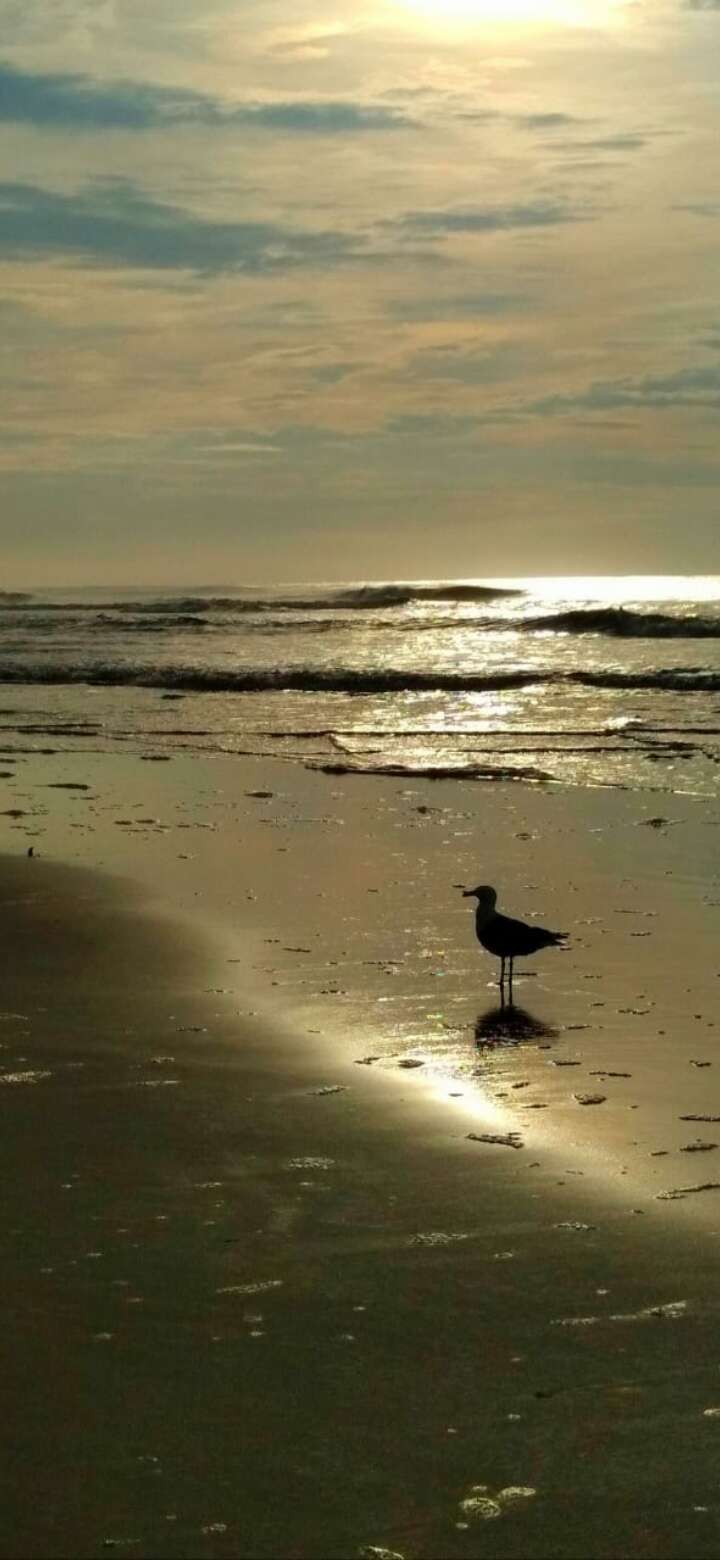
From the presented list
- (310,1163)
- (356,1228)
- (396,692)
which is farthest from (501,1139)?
(396,692)

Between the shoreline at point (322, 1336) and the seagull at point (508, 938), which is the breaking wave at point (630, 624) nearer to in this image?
the seagull at point (508, 938)

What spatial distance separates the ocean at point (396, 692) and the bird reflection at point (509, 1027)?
883 cm

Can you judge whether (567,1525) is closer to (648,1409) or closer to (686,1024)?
(648,1409)

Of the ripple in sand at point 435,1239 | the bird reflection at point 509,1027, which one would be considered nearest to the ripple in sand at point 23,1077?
the bird reflection at point 509,1027

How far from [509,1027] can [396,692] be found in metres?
24.3

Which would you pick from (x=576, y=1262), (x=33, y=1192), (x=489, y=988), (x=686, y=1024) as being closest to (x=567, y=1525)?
(x=576, y=1262)

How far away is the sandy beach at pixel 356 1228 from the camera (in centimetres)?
397

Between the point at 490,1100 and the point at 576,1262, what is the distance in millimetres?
1785

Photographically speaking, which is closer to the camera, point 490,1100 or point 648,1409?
point 648,1409

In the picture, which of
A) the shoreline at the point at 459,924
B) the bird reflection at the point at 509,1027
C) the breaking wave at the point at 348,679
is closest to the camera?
the shoreline at the point at 459,924

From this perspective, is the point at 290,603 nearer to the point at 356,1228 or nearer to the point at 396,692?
the point at 396,692

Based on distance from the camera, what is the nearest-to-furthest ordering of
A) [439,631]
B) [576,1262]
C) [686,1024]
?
[576,1262]
[686,1024]
[439,631]

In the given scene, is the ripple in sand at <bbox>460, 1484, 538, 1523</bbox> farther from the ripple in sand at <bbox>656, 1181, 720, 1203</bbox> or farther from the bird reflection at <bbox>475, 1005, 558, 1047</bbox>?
the bird reflection at <bbox>475, 1005, 558, 1047</bbox>

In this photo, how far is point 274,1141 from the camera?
6500 millimetres
